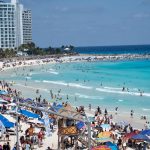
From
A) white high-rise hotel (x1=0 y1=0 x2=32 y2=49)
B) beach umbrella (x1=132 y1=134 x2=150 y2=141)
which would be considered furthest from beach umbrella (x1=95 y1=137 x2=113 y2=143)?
white high-rise hotel (x1=0 y1=0 x2=32 y2=49)

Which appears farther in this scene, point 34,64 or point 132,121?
point 34,64

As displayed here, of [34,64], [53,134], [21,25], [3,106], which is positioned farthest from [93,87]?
[21,25]

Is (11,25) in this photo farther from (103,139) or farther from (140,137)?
(103,139)

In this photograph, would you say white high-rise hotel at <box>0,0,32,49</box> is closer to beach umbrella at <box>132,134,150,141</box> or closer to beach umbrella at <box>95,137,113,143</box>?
beach umbrella at <box>132,134,150,141</box>

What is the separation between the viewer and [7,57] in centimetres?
12106

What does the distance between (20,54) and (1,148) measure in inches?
4515

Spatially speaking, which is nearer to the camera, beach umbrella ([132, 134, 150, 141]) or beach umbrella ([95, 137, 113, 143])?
beach umbrella ([95, 137, 113, 143])

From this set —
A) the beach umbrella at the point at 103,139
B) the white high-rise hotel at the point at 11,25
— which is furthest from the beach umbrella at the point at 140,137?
the white high-rise hotel at the point at 11,25

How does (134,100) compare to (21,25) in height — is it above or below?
below

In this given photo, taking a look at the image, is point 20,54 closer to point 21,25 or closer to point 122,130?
point 21,25

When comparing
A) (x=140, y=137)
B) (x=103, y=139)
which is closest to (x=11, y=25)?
(x=140, y=137)

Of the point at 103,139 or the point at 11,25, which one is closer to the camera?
the point at 103,139

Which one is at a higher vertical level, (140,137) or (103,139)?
(103,139)

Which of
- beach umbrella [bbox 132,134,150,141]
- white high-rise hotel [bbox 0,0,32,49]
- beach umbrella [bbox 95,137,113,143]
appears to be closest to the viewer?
beach umbrella [bbox 95,137,113,143]
